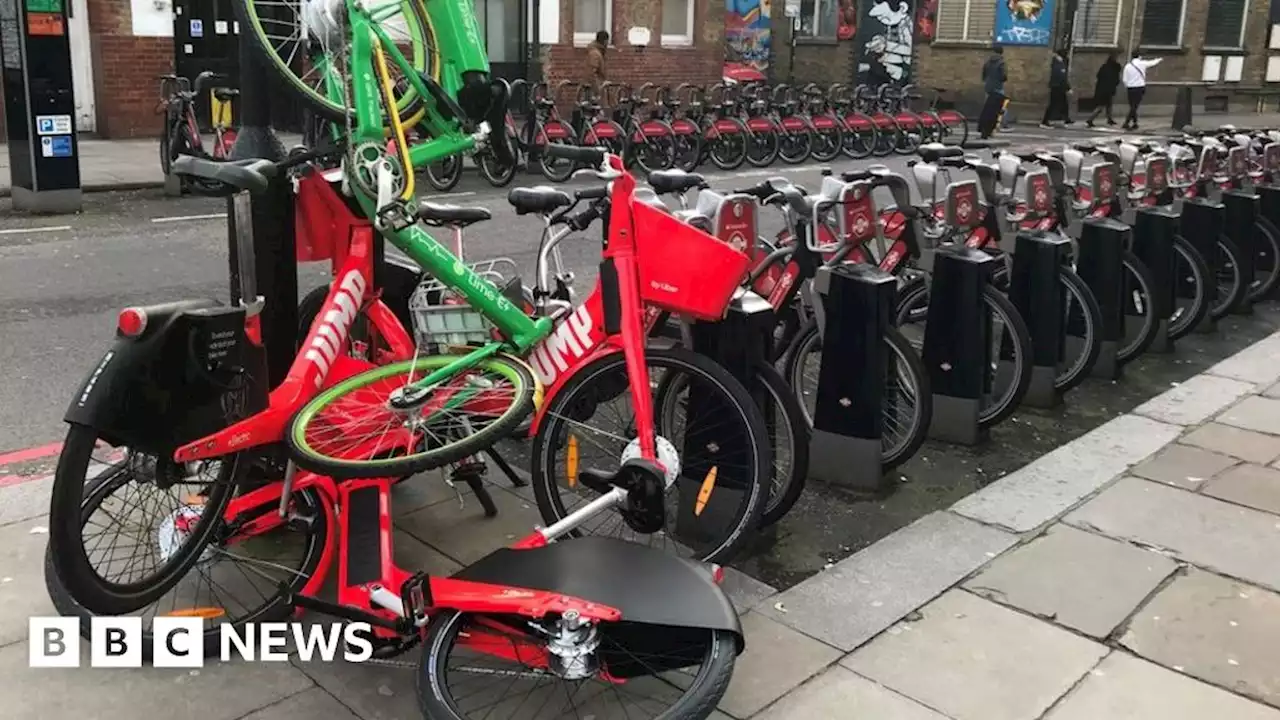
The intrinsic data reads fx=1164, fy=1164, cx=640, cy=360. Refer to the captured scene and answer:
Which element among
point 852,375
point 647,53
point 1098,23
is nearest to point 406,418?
point 852,375

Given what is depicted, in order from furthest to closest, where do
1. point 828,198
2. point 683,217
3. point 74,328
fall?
point 74,328 → point 828,198 → point 683,217

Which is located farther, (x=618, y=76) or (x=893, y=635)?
(x=618, y=76)

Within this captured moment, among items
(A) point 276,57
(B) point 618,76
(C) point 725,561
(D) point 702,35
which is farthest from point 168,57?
(C) point 725,561

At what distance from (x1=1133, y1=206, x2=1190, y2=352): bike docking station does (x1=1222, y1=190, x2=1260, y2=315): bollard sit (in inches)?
47.5

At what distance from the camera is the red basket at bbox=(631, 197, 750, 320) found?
3660mm

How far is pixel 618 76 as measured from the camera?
2164cm

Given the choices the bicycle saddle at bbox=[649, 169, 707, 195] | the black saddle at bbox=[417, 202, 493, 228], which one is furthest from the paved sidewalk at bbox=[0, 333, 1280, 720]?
the bicycle saddle at bbox=[649, 169, 707, 195]

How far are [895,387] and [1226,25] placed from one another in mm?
29053

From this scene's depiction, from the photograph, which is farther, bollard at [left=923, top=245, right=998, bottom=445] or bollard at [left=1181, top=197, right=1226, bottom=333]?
bollard at [left=1181, top=197, right=1226, bottom=333]

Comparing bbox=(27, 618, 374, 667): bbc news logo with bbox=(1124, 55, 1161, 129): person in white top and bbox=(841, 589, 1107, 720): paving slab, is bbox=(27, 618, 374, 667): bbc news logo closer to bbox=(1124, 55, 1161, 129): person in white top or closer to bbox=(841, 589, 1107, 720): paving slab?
bbox=(841, 589, 1107, 720): paving slab

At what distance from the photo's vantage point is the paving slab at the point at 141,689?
2994 mm

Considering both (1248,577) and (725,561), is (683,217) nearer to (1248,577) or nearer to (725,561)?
(725,561)

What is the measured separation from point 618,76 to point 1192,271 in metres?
15.8

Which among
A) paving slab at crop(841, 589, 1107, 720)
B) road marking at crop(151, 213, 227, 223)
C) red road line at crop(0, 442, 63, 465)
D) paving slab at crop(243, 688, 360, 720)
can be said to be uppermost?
road marking at crop(151, 213, 227, 223)
